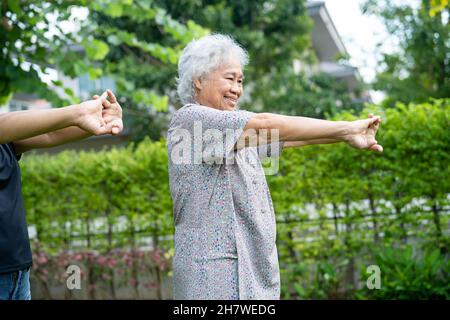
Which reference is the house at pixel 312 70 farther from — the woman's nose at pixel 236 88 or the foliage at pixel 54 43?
the woman's nose at pixel 236 88

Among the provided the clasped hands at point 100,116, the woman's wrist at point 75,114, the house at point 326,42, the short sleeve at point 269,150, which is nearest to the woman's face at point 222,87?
the short sleeve at point 269,150

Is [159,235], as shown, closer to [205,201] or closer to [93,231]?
[93,231]

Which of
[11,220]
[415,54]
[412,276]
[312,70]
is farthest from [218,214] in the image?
[312,70]

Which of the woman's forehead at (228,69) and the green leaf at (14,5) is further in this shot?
the green leaf at (14,5)

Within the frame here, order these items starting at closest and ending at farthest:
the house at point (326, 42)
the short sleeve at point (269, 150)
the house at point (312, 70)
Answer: the short sleeve at point (269, 150)
the house at point (312, 70)
the house at point (326, 42)

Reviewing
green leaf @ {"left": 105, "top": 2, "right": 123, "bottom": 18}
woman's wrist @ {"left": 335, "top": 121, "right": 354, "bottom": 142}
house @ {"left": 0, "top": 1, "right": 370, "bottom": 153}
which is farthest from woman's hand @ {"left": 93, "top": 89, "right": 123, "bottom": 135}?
house @ {"left": 0, "top": 1, "right": 370, "bottom": 153}

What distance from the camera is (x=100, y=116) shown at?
6.98 ft

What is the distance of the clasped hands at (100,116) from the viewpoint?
2.04m

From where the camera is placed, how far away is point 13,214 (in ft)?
7.68

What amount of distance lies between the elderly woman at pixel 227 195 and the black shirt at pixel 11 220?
1.91 feet

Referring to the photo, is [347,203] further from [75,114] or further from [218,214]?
[75,114]
